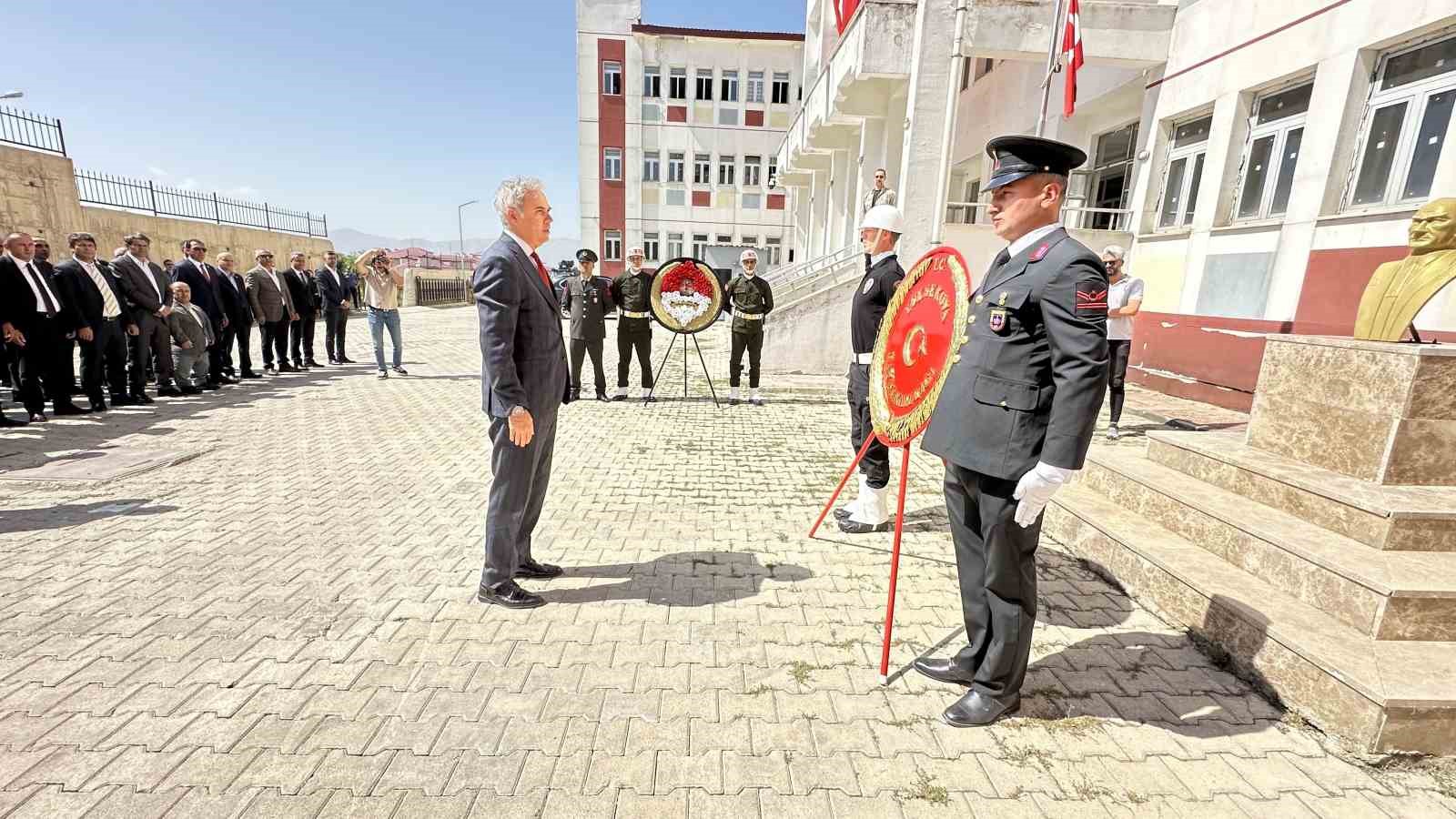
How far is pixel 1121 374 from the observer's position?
23.2ft

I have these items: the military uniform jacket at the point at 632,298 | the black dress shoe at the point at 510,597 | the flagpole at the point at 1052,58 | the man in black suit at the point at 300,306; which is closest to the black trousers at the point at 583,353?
the military uniform jacket at the point at 632,298

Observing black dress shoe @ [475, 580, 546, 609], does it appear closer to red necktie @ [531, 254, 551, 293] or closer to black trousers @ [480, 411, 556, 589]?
black trousers @ [480, 411, 556, 589]

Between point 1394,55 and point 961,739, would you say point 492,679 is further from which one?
point 1394,55

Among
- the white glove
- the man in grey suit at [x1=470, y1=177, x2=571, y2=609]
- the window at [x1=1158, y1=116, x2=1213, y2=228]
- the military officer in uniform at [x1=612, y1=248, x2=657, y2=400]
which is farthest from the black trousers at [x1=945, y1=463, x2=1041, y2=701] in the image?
the window at [x1=1158, y1=116, x2=1213, y2=228]

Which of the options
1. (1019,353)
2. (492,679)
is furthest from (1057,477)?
(492,679)

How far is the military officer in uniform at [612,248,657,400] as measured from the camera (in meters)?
9.45

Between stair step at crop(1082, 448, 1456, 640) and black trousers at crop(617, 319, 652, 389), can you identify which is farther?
black trousers at crop(617, 319, 652, 389)

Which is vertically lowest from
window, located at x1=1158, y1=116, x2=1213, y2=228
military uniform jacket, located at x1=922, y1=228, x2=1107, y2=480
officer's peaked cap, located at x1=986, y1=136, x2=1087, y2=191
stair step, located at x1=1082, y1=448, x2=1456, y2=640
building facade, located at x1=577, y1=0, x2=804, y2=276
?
stair step, located at x1=1082, y1=448, x2=1456, y2=640

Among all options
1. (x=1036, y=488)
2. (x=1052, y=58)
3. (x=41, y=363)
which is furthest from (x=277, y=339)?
(x=1052, y=58)

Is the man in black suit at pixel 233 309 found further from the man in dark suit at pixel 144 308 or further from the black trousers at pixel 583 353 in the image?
the black trousers at pixel 583 353

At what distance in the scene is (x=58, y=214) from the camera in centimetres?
1283

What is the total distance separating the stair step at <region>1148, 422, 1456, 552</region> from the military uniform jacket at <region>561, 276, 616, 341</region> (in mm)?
7623

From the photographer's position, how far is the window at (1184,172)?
10148 millimetres

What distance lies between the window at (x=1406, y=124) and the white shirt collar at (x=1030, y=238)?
7740 mm
